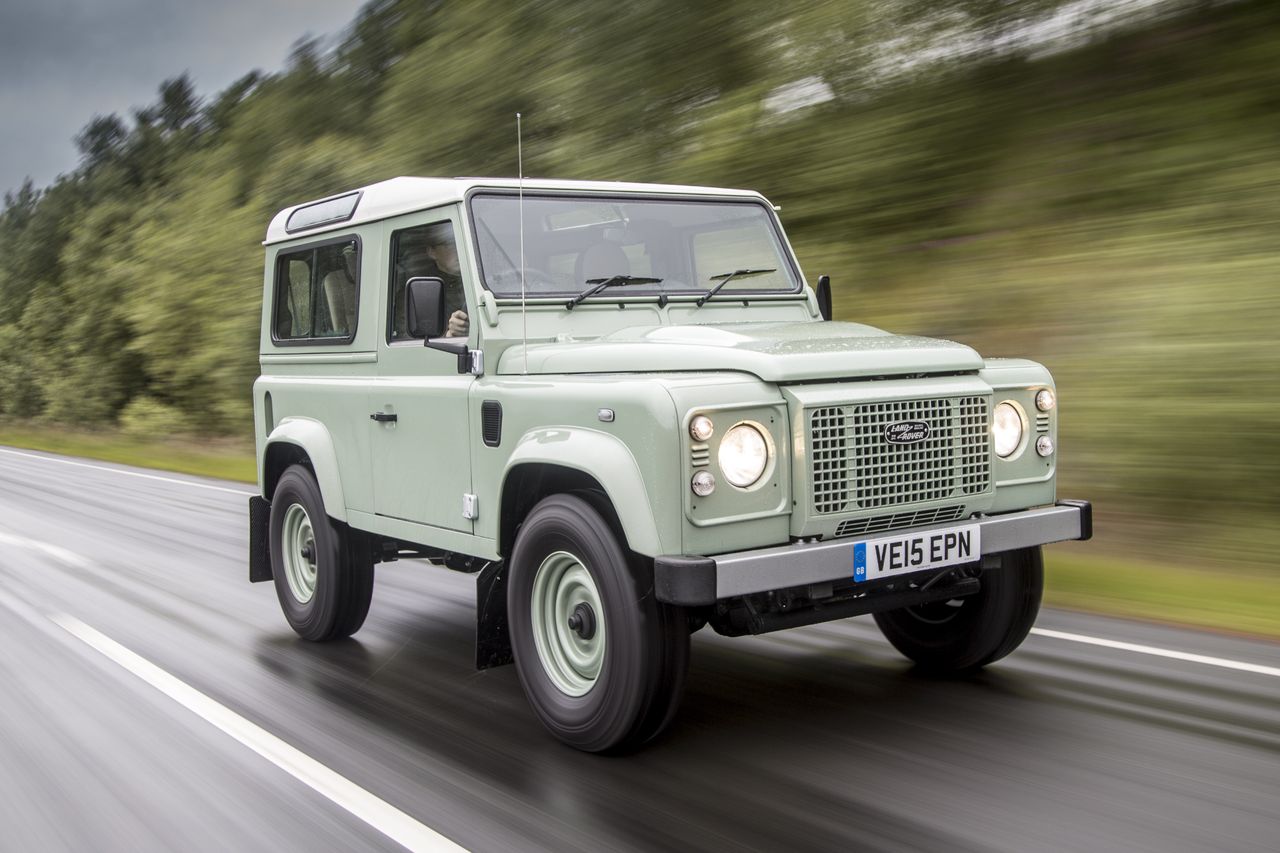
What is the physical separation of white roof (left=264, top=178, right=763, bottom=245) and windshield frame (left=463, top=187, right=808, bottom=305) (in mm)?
17

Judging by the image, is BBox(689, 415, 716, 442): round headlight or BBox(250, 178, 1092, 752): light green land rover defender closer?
BBox(689, 415, 716, 442): round headlight

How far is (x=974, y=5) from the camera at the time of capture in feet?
39.0

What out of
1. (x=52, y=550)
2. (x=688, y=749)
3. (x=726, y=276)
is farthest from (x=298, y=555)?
(x=52, y=550)

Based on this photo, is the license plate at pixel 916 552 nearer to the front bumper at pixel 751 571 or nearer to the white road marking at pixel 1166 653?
the front bumper at pixel 751 571

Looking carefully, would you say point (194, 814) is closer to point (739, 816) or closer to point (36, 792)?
A: point (36, 792)

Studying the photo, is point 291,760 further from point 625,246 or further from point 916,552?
point 625,246

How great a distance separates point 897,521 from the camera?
163 inches

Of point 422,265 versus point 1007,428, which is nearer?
point 1007,428

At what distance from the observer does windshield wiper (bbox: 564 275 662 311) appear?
4.96m

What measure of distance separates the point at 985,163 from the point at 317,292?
7.70m

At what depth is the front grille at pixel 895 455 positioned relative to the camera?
3.93m

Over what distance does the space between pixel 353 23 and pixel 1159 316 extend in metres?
19.8

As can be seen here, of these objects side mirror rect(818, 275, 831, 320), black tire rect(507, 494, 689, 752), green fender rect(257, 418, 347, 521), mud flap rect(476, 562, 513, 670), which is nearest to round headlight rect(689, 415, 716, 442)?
black tire rect(507, 494, 689, 752)

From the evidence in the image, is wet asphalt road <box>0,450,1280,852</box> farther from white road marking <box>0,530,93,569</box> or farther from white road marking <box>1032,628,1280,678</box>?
white road marking <box>0,530,93,569</box>
